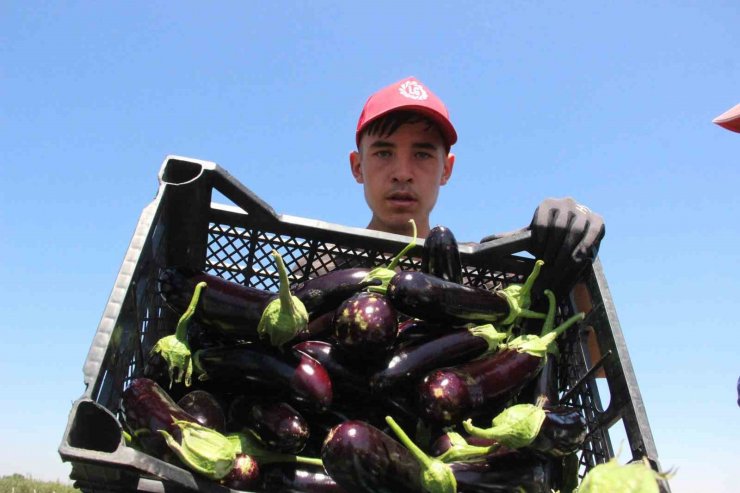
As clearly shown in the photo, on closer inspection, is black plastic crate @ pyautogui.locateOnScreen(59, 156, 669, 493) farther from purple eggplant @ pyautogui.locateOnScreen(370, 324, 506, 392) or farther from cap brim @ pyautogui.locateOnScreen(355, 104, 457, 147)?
cap brim @ pyautogui.locateOnScreen(355, 104, 457, 147)

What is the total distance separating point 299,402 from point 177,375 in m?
0.28

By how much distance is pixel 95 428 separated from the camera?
1.09m

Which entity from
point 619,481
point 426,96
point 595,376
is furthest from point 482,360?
point 426,96

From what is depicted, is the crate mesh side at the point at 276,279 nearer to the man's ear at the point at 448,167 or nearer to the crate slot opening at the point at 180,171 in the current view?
the crate slot opening at the point at 180,171

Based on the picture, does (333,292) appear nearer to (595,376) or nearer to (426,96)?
(595,376)

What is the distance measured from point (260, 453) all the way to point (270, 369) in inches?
6.7

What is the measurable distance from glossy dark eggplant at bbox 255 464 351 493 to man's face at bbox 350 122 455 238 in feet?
5.20

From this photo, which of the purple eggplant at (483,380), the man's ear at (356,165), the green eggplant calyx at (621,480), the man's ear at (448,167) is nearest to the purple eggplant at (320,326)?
the purple eggplant at (483,380)

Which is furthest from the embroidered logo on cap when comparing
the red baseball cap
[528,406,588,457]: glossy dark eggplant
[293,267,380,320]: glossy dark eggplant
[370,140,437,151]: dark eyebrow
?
[528,406,588,457]: glossy dark eggplant

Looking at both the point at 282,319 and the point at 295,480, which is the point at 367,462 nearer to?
the point at 295,480

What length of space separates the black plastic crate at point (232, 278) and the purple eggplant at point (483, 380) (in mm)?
143

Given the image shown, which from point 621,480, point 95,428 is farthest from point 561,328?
point 95,428

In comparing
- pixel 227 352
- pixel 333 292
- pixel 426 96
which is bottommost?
pixel 227 352

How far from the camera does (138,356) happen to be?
1524 mm
